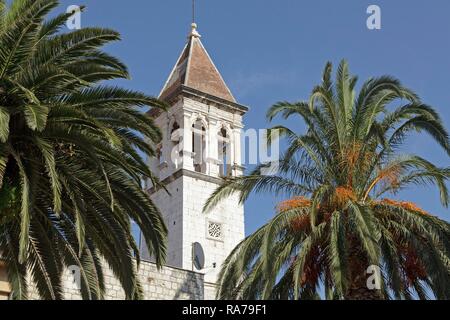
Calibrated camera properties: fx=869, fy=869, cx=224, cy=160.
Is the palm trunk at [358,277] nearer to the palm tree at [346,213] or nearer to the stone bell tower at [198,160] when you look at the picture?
the palm tree at [346,213]

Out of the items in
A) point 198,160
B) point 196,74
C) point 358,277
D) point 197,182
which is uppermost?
point 196,74

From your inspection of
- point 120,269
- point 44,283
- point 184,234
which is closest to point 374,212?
point 120,269

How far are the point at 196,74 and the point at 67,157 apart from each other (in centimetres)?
2464

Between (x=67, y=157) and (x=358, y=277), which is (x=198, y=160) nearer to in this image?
(x=358, y=277)

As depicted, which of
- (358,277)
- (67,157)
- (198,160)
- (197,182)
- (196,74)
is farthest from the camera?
(196,74)

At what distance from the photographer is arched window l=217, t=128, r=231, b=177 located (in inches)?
1559

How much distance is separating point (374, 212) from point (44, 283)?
746cm

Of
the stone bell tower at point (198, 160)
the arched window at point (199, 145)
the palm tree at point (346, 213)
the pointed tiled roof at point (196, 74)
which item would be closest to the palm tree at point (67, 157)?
the palm tree at point (346, 213)

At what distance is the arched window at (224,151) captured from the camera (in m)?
39.6

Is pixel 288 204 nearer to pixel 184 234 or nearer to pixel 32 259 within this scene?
pixel 32 259

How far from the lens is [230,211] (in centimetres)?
3797

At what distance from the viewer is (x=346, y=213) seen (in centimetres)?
1906

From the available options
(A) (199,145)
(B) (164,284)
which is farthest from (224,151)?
(B) (164,284)

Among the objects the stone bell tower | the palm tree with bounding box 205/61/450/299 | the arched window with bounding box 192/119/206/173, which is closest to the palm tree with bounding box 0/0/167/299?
the palm tree with bounding box 205/61/450/299
